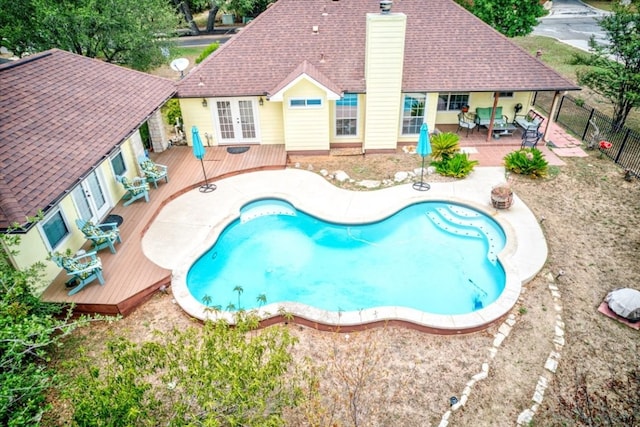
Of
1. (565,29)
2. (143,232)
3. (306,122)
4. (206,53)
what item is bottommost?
(143,232)

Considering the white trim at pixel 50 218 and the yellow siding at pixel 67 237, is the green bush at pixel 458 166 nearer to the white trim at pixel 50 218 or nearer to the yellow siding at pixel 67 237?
the yellow siding at pixel 67 237

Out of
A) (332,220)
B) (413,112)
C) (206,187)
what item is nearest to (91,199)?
(206,187)

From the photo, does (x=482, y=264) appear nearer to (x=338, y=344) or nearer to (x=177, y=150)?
(x=338, y=344)

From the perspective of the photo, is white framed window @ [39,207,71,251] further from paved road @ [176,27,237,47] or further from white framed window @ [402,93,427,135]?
paved road @ [176,27,237,47]

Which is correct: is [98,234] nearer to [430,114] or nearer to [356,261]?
[356,261]

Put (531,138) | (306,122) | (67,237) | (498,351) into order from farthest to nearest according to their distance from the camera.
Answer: (531,138) < (306,122) < (67,237) < (498,351)

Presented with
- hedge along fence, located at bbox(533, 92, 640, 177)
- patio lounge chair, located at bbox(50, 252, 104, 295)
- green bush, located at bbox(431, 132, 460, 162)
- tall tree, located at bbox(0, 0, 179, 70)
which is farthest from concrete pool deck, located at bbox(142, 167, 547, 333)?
tall tree, located at bbox(0, 0, 179, 70)

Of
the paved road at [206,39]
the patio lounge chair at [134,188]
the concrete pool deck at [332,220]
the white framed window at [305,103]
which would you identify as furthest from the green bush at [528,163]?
the paved road at [206,39]
